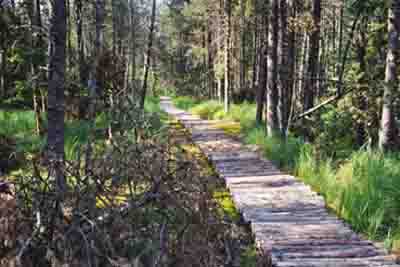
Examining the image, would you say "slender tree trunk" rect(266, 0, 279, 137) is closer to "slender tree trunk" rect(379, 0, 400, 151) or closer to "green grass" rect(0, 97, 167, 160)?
"green grass" rect(0, 97, 167, 160)

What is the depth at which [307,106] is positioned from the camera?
1081 cm

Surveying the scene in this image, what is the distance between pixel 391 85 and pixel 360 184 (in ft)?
6.67

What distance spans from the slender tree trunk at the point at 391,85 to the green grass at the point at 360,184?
33cm

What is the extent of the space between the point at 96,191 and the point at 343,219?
9.95ft

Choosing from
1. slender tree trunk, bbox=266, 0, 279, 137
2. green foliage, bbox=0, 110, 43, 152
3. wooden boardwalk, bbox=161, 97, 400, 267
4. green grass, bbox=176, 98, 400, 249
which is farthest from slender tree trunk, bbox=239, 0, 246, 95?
wooden boardwalk, bbox=161, 97, 400, 267

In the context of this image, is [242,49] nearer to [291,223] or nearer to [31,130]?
[31,130]

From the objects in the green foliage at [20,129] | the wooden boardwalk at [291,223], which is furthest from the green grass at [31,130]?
the wooden boardwalk at [291,223]

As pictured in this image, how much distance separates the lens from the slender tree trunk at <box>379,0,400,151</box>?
230 inches

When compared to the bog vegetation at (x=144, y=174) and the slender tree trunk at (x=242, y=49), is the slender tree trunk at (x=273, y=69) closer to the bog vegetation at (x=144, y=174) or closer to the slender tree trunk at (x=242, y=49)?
the bog vegetation at (x=144, y=174)

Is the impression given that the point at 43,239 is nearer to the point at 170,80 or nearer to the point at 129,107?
the point at 129,107

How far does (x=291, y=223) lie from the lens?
419 centimetres

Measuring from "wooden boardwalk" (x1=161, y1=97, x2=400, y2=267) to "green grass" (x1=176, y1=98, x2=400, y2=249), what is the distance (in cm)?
19

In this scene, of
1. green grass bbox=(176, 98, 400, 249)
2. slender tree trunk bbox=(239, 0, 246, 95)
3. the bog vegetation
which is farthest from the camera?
slender tree trunk bbox=(239, 0, 246, 95)

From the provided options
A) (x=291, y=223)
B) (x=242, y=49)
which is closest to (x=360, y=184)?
(x=291, y=223)
